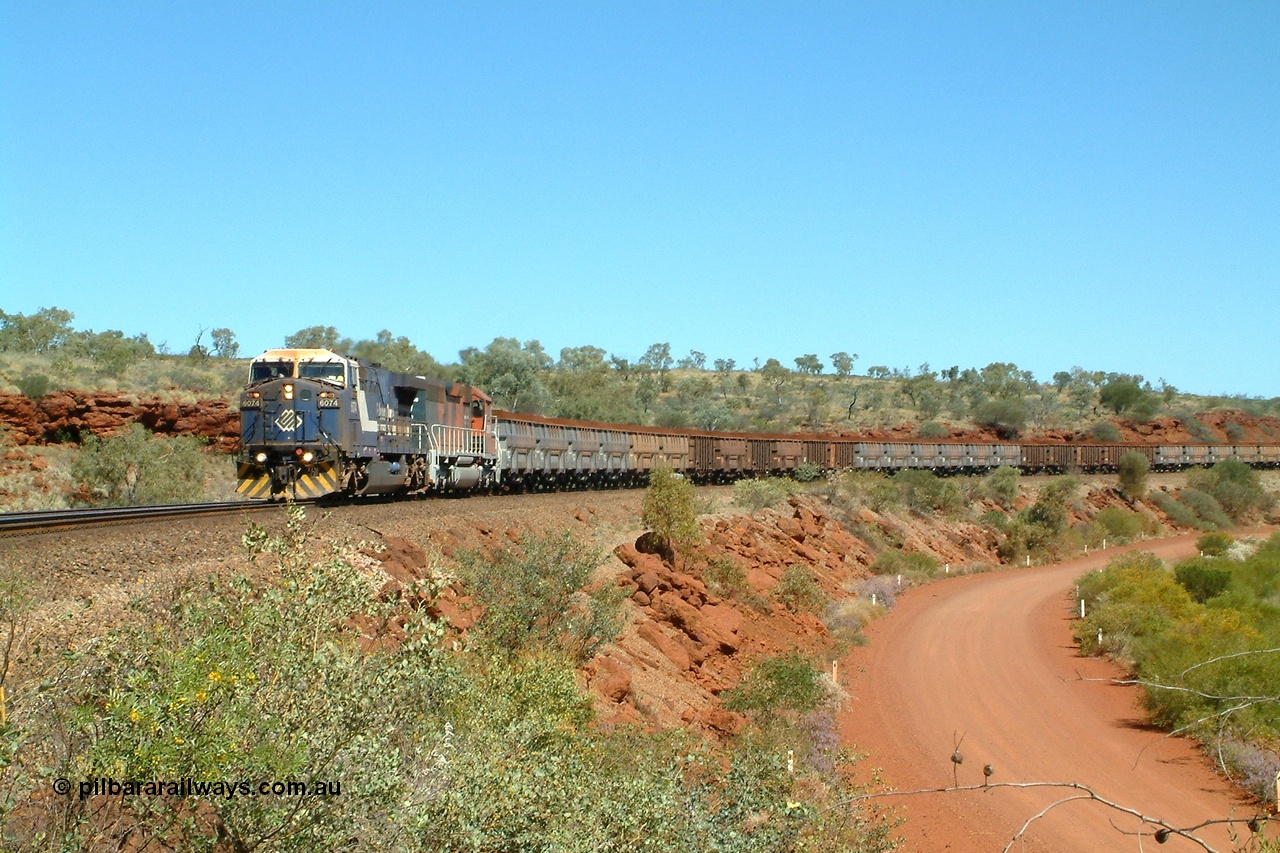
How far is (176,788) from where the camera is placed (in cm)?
531

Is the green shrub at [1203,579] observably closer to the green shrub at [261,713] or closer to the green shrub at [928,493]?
the green shrub at [928,493]

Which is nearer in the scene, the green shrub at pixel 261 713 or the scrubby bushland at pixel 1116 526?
the green shrub at pixel 261 713

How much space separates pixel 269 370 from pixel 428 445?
5498 mm

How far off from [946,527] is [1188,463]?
3426 cm

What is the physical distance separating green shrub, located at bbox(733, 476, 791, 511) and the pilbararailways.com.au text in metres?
34.0

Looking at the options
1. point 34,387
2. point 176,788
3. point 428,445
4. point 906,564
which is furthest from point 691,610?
point 34,387

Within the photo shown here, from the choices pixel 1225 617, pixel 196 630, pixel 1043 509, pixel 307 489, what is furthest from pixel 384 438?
pixel 1043 509

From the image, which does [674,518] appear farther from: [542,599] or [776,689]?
[542,599]

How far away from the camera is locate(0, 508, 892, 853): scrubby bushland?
5344 mm

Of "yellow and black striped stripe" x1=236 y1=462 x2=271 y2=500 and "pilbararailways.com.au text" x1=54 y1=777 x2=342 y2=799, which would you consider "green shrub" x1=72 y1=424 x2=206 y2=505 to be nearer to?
"yellow and black striped stripe" x1=236 y1=462 x2=271 y2=500

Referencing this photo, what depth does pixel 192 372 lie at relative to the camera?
58625 mm

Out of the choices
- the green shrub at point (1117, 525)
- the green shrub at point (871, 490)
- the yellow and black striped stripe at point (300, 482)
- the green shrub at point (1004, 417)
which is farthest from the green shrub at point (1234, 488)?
the yellow and black striped stripe at point (300, 482)

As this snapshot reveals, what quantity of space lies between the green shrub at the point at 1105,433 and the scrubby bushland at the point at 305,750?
311 ft

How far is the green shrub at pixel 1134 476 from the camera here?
6800 centimetres
